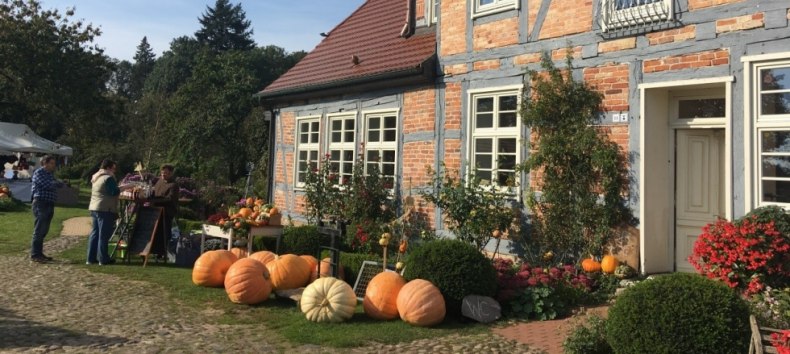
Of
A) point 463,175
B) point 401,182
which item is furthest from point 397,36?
point 463,175

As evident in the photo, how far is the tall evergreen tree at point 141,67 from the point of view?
3322 inches

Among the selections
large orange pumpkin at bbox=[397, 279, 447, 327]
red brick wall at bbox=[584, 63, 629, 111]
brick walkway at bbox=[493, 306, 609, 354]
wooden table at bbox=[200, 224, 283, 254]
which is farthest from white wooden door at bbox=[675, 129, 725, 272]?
wooden table at bbox=[200, 224, 283, 254]

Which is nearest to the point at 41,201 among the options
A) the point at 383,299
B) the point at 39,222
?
the point at 39,222

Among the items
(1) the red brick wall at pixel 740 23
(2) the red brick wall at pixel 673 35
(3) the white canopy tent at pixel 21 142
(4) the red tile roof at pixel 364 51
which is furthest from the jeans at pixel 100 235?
(3) the white canopy tent at pixel 21 142

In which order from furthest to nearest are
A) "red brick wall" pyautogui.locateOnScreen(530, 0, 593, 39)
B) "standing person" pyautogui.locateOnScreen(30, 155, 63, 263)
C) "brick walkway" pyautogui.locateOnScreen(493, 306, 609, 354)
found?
"standing person" pyautogui.locateOnScreen(30, 155, 63, 263), "red brick wall" pyautogui.locateOnScreen(530, 0, 593, 39), "brick walkway" pyautogui.locateOnScreen(493, 306, 609, 354)

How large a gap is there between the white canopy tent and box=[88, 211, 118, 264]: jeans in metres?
19.3

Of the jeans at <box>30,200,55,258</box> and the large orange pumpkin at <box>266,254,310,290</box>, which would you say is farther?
the jeans at <box>30,200,55,258</box>

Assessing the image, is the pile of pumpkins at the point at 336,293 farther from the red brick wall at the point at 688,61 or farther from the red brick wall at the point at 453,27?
the red brick wall at the point at 453,27

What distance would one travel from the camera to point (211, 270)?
791 centimetres

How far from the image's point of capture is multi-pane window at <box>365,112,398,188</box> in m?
11.0

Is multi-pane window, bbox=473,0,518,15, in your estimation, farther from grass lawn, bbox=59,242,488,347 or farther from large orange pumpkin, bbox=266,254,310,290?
grass lawn, bbox=59,242,488,347

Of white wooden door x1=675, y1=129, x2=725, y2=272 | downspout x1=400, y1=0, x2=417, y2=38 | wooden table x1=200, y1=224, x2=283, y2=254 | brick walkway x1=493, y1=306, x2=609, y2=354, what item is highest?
downspout x1=400, y1=0, x2=417, y2=38

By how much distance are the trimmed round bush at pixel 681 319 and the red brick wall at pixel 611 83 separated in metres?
3.49

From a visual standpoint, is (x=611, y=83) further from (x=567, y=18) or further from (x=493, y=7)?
(x=493, y=7)
